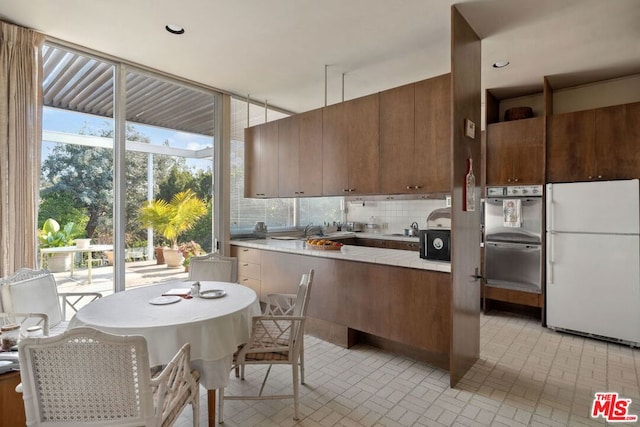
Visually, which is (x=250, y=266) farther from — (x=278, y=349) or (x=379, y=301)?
(x=278, y=349)

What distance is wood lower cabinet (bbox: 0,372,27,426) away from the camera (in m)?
1.63

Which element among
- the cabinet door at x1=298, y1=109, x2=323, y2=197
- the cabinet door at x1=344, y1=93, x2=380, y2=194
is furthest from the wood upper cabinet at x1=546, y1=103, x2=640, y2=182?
the cabinet door at x1=298, y1=109, x2=323, y2=197

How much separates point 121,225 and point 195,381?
2.34 m

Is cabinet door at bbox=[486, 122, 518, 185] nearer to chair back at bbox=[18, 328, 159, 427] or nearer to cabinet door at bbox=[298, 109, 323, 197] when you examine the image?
cabinet door at bbox=[298, 109, 323, 197]

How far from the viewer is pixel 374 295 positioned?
2.92 meters

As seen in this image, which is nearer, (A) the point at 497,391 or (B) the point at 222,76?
(A) the point at 497,391

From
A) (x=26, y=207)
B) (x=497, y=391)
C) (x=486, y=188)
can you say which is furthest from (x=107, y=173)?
(x=486, y=188)

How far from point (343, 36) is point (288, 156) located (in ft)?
5.43

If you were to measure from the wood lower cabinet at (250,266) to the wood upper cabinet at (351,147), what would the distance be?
1.20 metres

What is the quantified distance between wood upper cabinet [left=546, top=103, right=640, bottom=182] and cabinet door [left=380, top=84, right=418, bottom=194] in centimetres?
197

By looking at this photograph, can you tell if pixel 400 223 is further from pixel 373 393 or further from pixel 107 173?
pixel 107 173

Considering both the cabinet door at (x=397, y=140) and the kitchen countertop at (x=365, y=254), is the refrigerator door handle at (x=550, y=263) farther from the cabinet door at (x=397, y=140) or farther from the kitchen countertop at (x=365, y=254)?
the cabinet door at (x=397, y=140)

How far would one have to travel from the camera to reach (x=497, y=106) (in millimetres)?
4547

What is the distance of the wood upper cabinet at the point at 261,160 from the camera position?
14.3 feet
